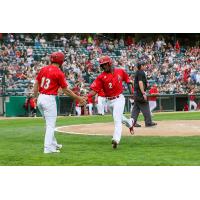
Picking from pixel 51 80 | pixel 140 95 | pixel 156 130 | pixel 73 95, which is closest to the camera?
pixel 51 80

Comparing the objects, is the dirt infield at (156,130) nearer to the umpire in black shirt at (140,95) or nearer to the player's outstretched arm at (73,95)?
the umpire in black shirt at (140,95)

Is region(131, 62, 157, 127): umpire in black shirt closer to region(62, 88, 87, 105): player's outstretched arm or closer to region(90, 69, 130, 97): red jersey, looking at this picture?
region(90, 69, 130, 97): red jersey

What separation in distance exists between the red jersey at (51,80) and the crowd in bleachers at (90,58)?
19532mm

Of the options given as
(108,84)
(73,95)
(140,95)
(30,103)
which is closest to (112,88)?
(108,84)

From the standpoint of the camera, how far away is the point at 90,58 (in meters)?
34.5

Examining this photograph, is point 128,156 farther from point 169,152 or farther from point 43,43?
point 43,43

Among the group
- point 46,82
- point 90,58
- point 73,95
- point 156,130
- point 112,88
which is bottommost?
point 156,130

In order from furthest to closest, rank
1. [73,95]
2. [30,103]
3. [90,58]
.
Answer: [90,58]
[30,103]
[73,95]

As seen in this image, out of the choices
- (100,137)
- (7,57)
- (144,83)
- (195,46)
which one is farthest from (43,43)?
(100,137)

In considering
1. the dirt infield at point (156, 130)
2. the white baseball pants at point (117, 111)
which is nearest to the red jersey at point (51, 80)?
the white baseball pants at point (117, 111)

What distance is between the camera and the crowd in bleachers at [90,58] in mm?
31250

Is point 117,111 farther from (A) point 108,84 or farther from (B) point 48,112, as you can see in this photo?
(B) point 48,112

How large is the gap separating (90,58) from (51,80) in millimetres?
23870

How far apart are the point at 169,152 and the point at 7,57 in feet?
72.2
